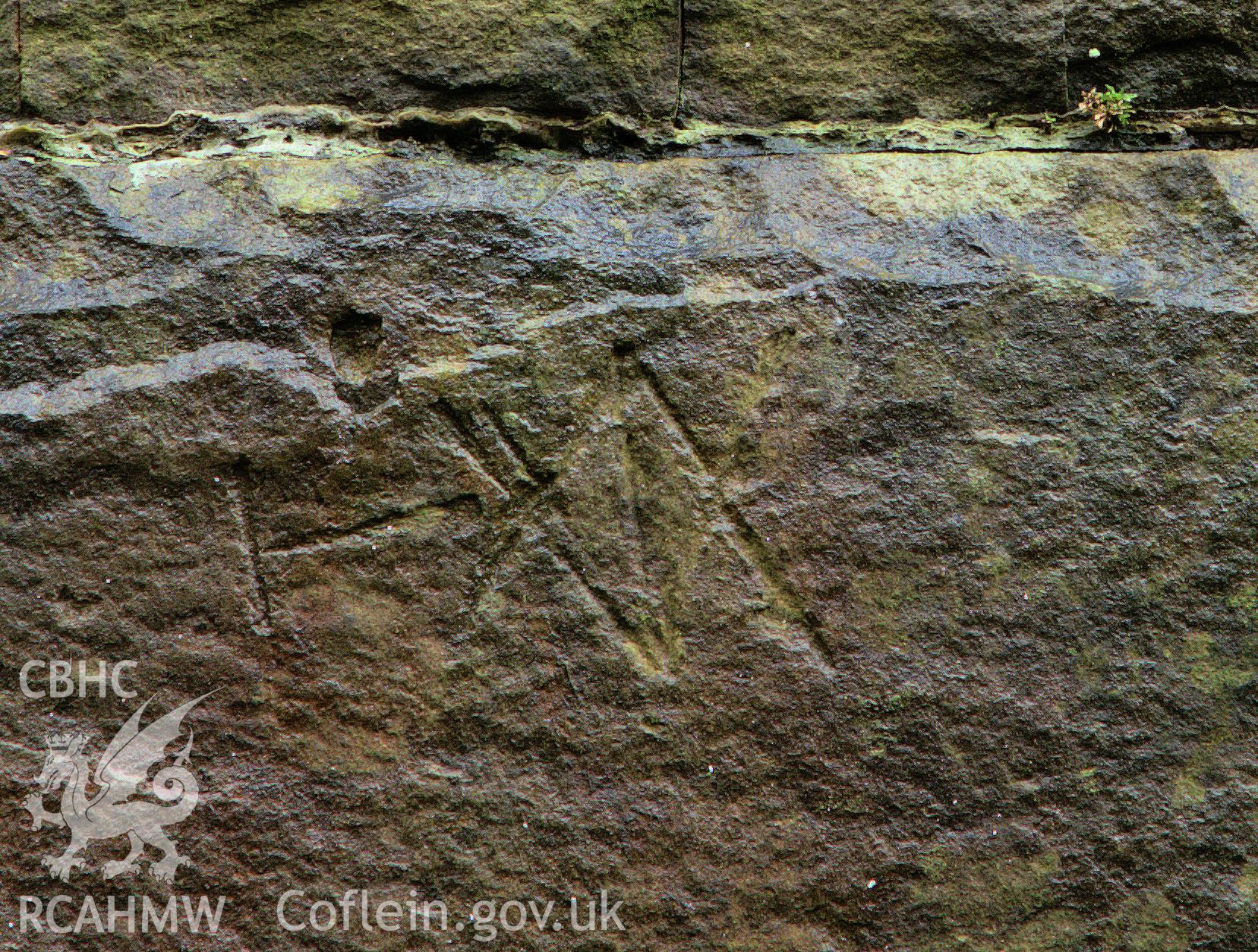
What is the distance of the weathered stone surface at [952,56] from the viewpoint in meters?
1.77

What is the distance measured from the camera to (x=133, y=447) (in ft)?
5.37

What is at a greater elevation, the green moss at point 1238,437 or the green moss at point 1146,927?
the green moss at point 1238,437

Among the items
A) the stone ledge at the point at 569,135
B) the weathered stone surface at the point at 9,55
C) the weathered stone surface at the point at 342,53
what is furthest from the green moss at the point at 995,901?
the weathered stone surface at the point at 9,55

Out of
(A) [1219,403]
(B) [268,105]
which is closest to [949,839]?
(A) [1219,403]

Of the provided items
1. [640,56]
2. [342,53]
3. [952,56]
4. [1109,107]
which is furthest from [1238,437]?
[342,53]

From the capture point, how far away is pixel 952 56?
1792mm

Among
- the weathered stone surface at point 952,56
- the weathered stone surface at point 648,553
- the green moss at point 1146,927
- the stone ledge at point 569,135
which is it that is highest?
the weathered stone surface at point 952,56

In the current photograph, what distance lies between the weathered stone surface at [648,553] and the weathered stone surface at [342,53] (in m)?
0.18

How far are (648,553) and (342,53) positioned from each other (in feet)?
3.17

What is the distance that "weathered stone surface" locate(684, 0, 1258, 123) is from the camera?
177 centimetres

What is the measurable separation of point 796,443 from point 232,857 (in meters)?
1.06

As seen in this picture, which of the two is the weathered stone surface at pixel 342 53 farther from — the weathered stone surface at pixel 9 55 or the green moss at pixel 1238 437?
the green moss at pixel 1238 437

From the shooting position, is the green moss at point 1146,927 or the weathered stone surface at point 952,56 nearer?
the green moss at point 1146,927

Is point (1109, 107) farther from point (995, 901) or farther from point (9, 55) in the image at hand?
point (9, 55)
